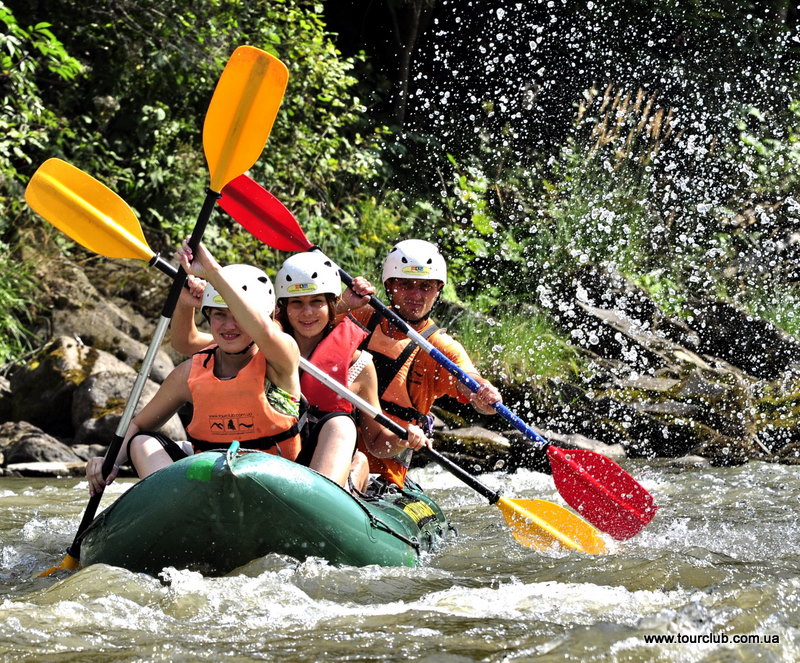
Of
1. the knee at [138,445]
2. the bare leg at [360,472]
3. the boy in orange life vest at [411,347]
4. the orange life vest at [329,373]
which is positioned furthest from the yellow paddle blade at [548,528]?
the knee at [138,445]

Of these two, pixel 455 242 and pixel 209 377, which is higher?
pixel 455 242

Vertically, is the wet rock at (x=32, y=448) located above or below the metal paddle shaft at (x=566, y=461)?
below

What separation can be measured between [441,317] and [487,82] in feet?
14.5

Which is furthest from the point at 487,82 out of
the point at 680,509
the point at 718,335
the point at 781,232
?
the point at 680,509

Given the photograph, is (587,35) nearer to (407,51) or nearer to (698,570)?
(407,51)

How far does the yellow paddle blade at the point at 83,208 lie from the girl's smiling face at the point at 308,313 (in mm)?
780

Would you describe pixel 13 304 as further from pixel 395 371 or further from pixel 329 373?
pixel 329 373

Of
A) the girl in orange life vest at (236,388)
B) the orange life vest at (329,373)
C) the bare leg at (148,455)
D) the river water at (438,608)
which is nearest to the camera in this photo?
the river water at (438,608)

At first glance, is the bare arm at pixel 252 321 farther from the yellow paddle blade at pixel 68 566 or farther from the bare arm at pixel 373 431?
the yellow paddle blade at pixel 68 566

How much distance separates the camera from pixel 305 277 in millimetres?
4500

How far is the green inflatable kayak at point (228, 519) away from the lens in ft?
11.2

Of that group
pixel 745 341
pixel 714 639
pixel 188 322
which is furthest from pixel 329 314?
pixel 745 341

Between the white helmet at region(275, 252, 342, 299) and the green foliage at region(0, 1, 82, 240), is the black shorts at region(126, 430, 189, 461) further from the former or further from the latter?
the green foliage at region(0, 1, 82, 240)

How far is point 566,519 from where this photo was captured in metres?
4.80
